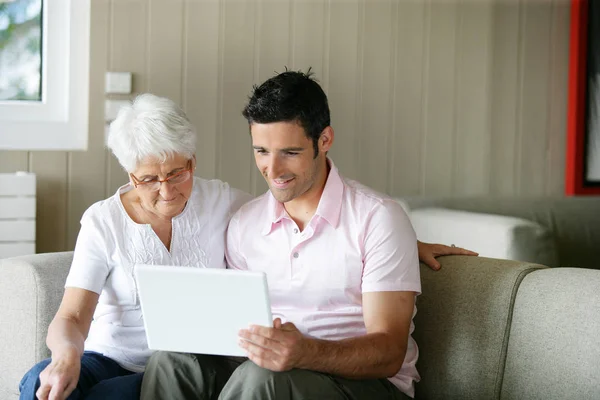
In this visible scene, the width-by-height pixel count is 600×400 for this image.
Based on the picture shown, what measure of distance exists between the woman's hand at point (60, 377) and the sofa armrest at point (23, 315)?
33 cm

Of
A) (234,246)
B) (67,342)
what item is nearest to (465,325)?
(234,246)

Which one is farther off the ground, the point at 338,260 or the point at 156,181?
the point at 156,181

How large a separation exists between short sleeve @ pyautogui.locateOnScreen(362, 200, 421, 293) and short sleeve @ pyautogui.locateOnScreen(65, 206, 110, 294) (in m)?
0.62

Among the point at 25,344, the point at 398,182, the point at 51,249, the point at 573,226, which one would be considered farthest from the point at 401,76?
the point at 25,344

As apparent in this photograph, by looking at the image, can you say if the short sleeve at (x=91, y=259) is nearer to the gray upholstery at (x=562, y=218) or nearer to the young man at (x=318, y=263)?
the young man at (x=318, y=263)

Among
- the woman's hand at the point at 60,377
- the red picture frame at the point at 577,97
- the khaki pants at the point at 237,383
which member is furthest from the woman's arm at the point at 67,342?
the red picture frame at the point at 577,97

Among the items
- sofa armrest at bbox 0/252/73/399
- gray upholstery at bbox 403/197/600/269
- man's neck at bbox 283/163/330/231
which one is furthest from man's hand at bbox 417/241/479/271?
gray upholstery at bbox 403/197/600/269

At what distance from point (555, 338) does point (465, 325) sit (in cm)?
25

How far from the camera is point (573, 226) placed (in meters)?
3.60

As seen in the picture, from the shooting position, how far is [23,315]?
6.88 ft

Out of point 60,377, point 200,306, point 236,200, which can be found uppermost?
point 236,200

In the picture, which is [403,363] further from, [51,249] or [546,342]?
[51,249]

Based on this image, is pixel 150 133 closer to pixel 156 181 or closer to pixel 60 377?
pixel 156 181

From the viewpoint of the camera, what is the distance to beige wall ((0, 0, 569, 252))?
333 cm
